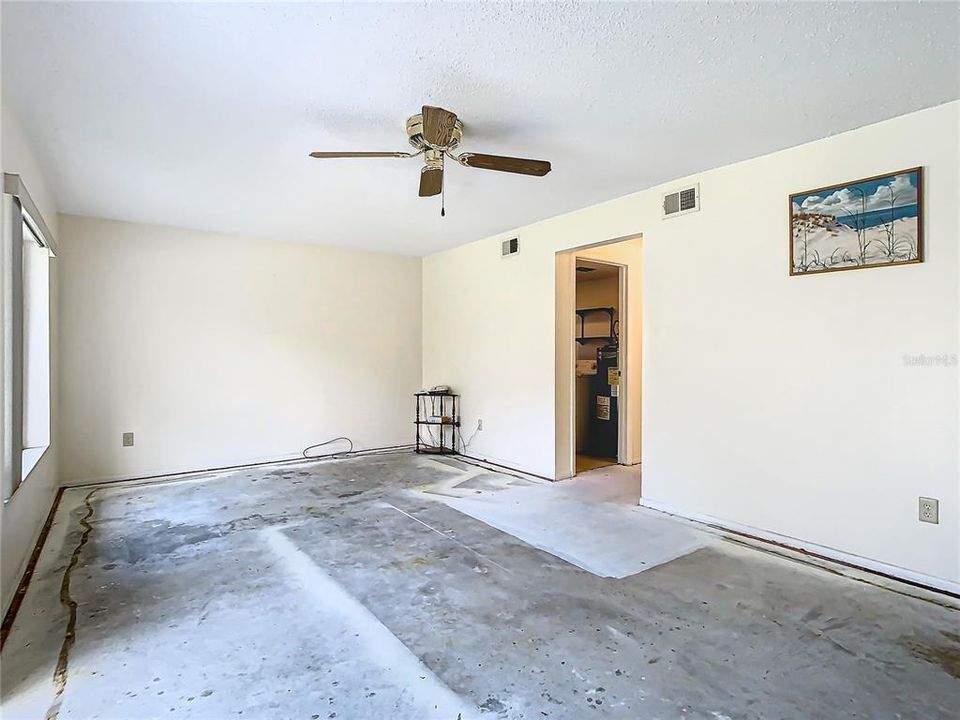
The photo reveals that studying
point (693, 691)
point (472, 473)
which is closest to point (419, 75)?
point (693, 691)

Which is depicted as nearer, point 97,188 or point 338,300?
point 97,188

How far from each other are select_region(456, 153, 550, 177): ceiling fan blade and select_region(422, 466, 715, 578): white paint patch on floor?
6.93 feet

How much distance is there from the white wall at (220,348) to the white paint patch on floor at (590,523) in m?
2.06

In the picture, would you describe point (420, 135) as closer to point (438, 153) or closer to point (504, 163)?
point (438, 153)

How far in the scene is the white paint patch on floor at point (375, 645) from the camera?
1695 mm

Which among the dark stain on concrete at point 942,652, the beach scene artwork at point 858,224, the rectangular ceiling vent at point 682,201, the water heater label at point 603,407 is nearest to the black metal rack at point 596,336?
the water heater label at point 603,407

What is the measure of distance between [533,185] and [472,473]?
2.71 m

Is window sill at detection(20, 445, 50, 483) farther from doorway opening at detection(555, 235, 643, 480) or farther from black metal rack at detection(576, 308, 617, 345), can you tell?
black metal rack at detection(576, 308, 617, 345)

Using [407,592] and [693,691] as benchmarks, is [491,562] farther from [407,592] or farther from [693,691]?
[693,691]

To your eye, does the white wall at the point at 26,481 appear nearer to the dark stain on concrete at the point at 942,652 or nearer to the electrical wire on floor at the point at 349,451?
the electrical wire on floor at the point at 349,451

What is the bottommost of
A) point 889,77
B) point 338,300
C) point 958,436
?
point 958,436

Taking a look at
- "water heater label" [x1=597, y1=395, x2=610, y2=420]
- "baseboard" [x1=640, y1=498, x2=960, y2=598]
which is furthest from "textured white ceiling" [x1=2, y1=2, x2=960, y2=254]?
"water heater label" [x1=597, y1=395, x2=610, y2=420]

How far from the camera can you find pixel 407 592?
247cm

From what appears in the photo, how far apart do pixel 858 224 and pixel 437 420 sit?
4439 millimetres
